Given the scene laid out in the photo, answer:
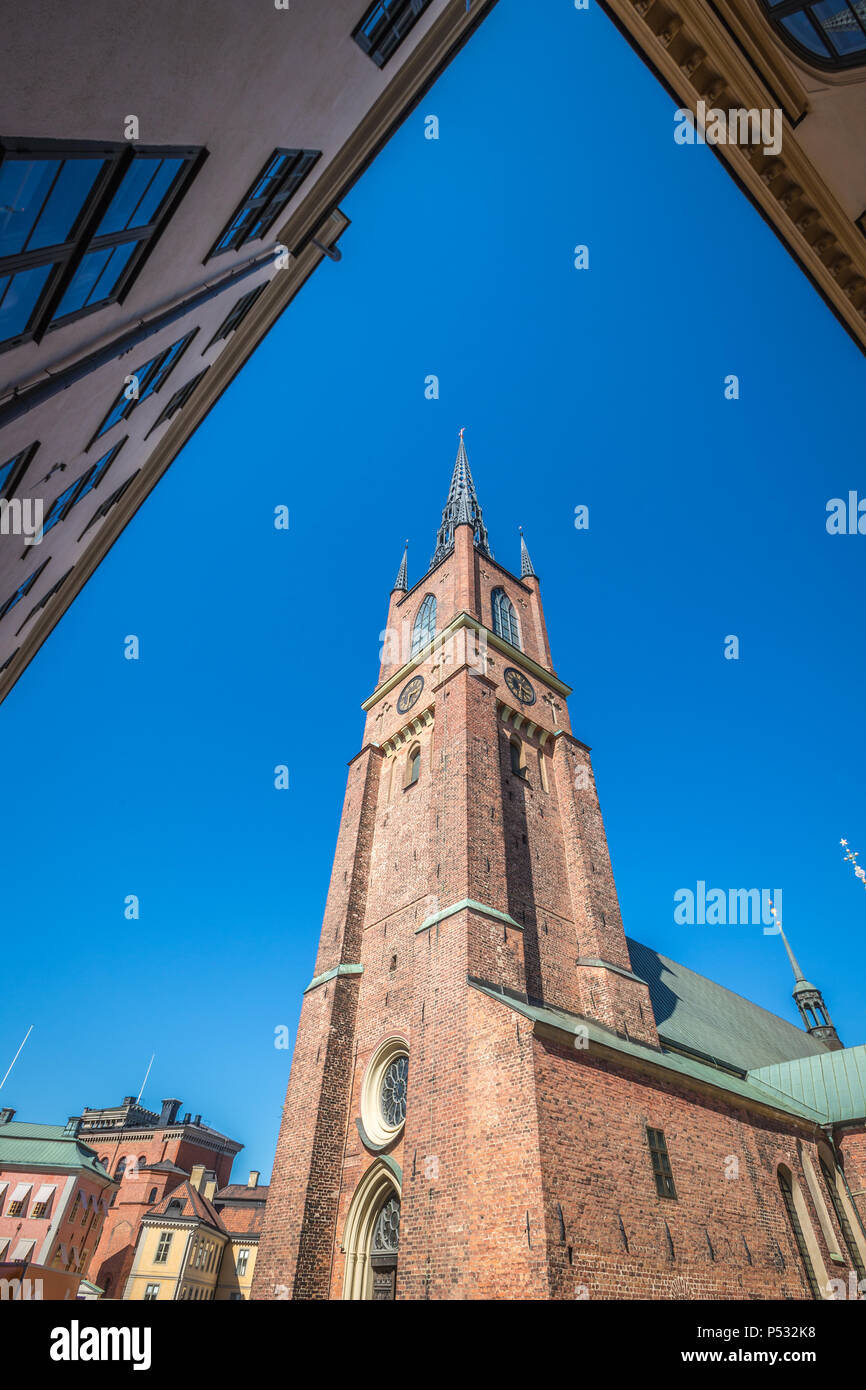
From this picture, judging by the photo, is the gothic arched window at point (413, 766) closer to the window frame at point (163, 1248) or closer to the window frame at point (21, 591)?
the window frame at point (21, 591)

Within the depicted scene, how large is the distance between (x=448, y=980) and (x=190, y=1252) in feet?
129

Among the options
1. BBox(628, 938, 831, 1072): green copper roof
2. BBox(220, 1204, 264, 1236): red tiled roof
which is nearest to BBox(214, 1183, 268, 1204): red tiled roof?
BBox(220, 1204, 264, 1236): red tiled roof

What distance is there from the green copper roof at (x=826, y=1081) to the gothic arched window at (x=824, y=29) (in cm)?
2676

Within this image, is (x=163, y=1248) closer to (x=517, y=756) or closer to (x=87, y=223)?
(x=517, y=756)

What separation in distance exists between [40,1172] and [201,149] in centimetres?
4759

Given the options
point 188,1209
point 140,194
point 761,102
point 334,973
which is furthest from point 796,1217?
point 188,1209

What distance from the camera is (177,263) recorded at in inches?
320

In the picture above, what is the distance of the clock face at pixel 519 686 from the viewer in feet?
69.0

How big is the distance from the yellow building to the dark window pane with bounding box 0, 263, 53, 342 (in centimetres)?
4600

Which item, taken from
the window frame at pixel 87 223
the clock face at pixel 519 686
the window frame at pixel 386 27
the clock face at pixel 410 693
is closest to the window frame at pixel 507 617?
the clock face at pixel 519 686

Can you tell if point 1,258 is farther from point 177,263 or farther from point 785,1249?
point 785,1249

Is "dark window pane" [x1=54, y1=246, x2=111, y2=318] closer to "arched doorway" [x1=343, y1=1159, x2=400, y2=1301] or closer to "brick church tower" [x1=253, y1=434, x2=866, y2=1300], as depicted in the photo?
"brick church tower" [x1=253, y1=434, x2=866, y2=1300]
